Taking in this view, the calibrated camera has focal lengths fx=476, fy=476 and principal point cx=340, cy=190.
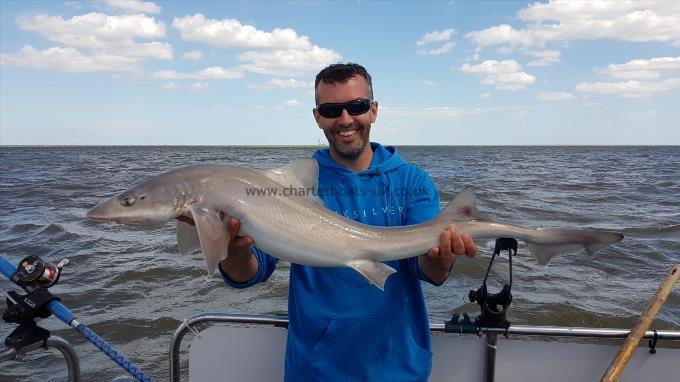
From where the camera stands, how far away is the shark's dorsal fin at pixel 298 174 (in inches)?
114

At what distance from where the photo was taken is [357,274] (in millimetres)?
2945

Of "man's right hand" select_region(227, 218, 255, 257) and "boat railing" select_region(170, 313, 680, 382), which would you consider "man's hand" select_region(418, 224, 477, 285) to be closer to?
"boat railing" select_region(170, 313, 680, 382)

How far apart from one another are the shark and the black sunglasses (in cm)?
36

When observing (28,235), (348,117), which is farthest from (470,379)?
(28,235)

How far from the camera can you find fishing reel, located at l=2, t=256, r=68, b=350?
107 inches

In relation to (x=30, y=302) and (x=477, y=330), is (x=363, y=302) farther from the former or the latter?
(x=30, y=302)

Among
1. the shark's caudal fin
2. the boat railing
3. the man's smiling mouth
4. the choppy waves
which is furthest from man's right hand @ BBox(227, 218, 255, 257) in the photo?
the choppy waves

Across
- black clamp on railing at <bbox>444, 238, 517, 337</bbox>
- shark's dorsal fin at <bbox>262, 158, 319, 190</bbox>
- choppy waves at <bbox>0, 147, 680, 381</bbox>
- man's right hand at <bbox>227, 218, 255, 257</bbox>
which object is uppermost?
shark's dorsal fin at <bbox>262, 158, 319, 190</bbox>

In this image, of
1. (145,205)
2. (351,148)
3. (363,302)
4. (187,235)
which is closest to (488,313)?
(363,302)

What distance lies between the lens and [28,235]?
12.1 meters

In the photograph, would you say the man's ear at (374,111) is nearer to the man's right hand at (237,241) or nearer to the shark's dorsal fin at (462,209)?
the shark's dorsal fin at (462,209)

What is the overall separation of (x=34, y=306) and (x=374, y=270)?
2.01m

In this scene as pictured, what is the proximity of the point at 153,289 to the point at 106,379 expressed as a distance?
3050 mm

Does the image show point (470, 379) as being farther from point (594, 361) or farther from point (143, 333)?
point (143, 333)
